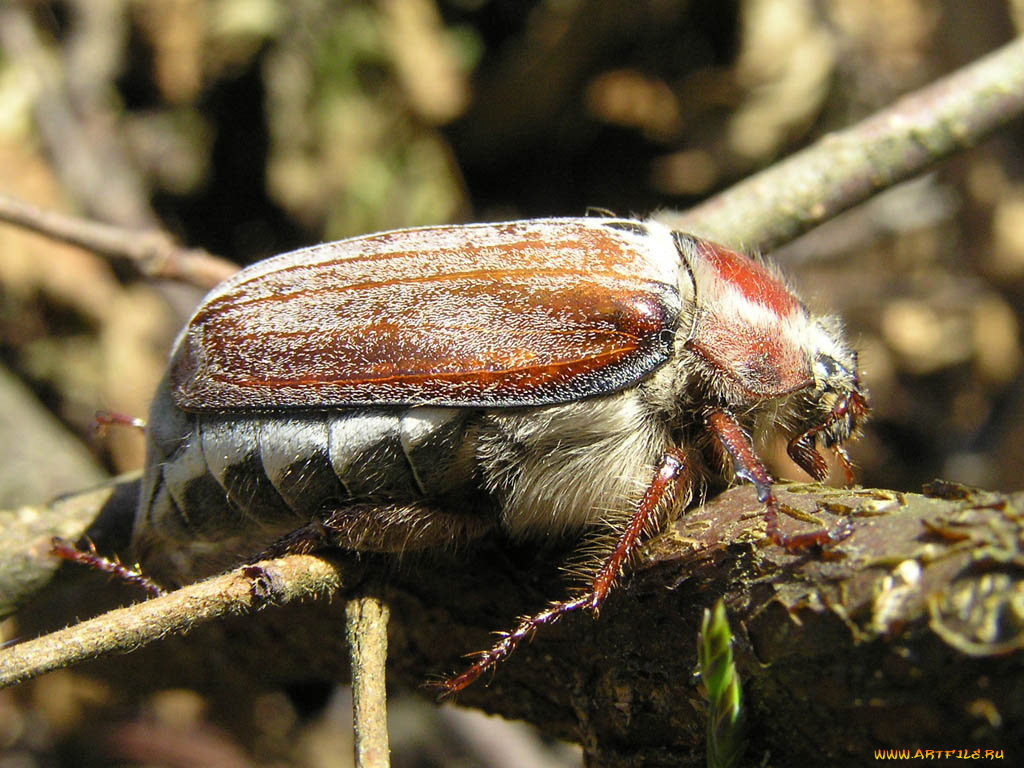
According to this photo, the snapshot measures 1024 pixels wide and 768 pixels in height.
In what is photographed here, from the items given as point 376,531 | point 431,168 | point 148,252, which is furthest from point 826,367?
point 431,168

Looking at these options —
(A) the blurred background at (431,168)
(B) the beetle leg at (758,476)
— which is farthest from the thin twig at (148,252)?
(B) the beetle leg at (758,476)

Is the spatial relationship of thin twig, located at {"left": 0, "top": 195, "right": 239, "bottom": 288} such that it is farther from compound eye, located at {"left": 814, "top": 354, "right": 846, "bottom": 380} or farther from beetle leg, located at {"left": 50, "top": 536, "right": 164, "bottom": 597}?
compound eye, located at {"left": 814, "top": 354, "right": 846, "bottom": 380}

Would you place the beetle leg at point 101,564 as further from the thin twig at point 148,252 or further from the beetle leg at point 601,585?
the thin twig at point 148,252

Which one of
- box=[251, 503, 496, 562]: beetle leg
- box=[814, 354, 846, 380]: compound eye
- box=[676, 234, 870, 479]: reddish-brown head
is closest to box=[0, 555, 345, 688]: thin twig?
box=[251, 503, 496, 562]: beetle leg

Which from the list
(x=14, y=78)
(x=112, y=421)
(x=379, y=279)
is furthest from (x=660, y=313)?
(x=14, y=78)

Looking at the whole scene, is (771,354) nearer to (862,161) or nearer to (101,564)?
(862,161)
